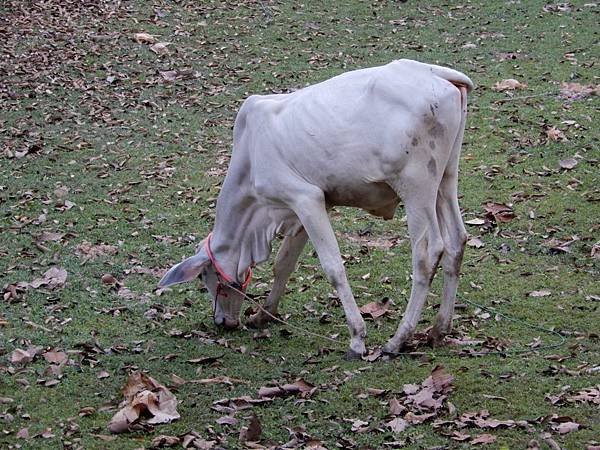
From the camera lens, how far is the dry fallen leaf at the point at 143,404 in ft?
18.0

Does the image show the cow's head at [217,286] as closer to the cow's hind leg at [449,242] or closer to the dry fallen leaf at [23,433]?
the cow's hind leg at [449,242]

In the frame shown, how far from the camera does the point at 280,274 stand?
24.6ft

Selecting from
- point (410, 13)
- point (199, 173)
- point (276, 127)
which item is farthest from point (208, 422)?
point (410, 13)

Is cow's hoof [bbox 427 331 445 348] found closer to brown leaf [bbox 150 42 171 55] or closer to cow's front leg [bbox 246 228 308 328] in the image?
cow's front leg [bbox 246 228 308 328]

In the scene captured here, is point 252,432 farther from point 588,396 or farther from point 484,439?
point 588,396

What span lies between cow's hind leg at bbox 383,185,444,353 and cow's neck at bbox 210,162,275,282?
119 centimetres

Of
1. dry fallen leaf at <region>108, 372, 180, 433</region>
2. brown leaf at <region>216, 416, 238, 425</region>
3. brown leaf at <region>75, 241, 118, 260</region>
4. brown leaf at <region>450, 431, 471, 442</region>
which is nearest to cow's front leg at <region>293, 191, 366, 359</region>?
brown leaf at <region>216, 416, 238, 425</region>

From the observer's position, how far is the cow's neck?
23.8ft

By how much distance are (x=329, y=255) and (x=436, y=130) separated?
108cm

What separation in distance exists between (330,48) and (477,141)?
15.0 feet

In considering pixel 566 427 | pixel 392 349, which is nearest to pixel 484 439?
pixel 566 427

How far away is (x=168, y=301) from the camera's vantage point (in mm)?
7902

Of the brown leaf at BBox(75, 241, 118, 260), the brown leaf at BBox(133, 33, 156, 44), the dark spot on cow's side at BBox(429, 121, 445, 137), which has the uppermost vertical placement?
the dark spot on cow's side at BBox(429, 121, 445, 137)

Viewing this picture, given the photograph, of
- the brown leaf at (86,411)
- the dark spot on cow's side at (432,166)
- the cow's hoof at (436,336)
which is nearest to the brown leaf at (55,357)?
the brown leaf at (86,411)
